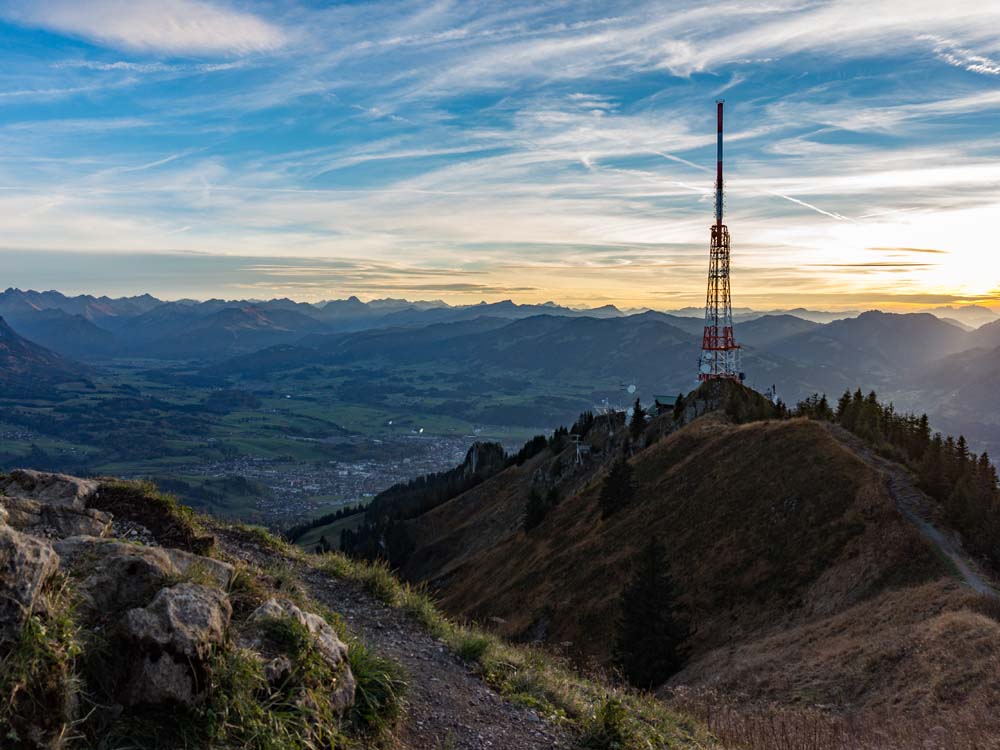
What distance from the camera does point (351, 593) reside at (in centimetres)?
1594

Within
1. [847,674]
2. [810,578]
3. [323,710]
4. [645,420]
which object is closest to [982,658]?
[847,674]

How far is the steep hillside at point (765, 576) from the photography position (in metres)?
22.0

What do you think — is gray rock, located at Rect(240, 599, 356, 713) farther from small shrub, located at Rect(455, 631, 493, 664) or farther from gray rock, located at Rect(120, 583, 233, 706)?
small shrub, located at Rect(455, 631, 493, 664)

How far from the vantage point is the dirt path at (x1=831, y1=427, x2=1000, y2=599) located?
29484 mm

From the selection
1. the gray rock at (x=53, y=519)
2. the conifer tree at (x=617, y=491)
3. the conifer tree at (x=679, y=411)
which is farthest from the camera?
the conifer tree at (x=679, y=411)

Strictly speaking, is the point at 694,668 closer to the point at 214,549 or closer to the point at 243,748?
the point at 214,549

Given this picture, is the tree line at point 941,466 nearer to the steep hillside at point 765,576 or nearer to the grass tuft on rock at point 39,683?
the steep hillside at point 765,576

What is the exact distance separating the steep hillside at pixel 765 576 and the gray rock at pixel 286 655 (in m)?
17.3

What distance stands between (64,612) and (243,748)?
98.7 inches

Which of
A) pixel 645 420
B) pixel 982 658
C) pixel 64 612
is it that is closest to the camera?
pixel 64 612

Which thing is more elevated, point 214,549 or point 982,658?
point 214,549

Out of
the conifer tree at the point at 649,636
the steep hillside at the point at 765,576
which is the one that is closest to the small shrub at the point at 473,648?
the steep hillside at the point at 765,576

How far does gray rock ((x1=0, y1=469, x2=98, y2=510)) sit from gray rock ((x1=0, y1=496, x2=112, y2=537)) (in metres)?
0.82

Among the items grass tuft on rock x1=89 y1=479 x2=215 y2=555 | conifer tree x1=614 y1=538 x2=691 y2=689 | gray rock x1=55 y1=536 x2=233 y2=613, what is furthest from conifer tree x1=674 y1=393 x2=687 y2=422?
gray rock x1=55 y1=536 x2=233 y2=613
